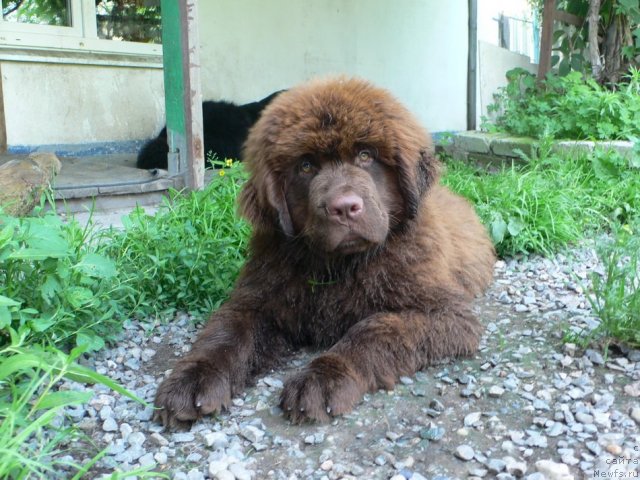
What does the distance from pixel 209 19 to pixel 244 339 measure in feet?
20.2

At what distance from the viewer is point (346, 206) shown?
254 cm

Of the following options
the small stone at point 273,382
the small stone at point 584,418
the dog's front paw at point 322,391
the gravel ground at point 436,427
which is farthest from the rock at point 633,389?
the small stone at point 273,382

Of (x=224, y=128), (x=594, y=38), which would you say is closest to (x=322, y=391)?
(x=224, y=128)

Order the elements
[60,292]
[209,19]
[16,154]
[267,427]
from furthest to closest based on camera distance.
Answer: [209,19] → [16,154] → [60,292] → [267,427]

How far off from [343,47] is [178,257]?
6.45 metres

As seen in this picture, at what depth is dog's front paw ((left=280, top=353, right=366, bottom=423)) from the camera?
2346 mm

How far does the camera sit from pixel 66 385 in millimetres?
2748

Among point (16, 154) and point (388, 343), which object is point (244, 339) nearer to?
point (388, 343)

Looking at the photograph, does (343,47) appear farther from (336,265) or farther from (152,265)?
(336,265)

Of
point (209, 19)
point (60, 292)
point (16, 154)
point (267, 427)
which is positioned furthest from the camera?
point (209, 19)

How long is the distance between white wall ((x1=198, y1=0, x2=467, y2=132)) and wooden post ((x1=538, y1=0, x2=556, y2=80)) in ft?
7.61

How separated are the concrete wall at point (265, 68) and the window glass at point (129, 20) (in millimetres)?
396

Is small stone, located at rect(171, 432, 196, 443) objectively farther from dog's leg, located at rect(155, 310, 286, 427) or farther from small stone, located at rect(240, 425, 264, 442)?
small stone, located at rect(240, 425, 264, 442)

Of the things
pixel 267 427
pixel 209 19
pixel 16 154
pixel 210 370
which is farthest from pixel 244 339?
pixel 209 19
